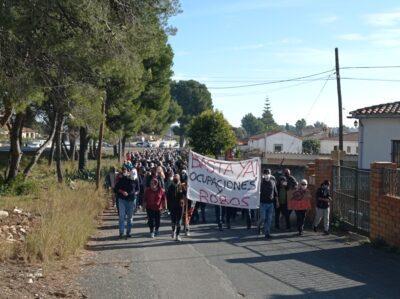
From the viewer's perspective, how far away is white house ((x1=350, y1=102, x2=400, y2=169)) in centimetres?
2392

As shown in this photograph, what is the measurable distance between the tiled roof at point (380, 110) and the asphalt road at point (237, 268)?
10053 mm

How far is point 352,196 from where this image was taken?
16016 millimetres

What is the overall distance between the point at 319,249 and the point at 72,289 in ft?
20.4

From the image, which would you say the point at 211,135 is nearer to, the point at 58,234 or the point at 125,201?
the point at 125,201

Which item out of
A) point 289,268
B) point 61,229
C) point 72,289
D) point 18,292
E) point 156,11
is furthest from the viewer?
point 156,11

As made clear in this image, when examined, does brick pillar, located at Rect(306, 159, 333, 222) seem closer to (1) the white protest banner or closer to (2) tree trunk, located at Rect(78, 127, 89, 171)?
(1) the white protest banner

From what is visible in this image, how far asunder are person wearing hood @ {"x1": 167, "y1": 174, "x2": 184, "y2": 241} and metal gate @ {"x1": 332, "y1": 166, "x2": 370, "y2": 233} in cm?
459

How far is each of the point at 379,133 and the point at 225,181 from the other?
34.9 ft

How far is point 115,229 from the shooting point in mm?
16250

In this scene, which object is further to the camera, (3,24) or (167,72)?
(167,72)

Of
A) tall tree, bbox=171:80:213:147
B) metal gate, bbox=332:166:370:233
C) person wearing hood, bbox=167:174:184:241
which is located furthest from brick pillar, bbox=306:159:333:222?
tall tree, bbox=171:80:213:147

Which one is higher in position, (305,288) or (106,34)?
(106,34)

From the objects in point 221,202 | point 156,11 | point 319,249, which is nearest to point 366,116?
point 221,202

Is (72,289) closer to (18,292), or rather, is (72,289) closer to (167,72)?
(18,292)
